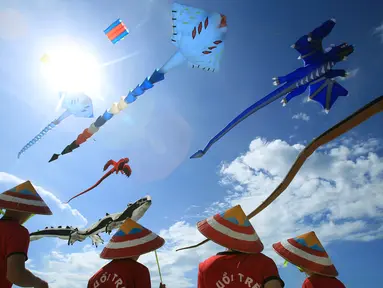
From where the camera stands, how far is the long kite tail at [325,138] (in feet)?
13.4

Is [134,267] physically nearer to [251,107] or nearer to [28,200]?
[28,200]

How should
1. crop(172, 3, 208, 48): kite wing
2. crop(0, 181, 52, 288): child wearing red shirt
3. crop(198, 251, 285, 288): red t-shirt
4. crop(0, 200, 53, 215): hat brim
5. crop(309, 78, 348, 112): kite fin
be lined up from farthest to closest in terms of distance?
crop(172, 3, 208, 48): kite wing
crop(309, 78, 348, 112): kite fin
crop(0, 200, 53, 215): hat brim
crop(0, 181, 52, 288): child wearing red shirt
crop(198, 251, 285, 288): red t-shirt

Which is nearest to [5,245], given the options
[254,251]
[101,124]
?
[254,251]

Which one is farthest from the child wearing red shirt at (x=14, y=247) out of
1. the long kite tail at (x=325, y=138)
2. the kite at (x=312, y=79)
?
the kite at (x=312, y=79)

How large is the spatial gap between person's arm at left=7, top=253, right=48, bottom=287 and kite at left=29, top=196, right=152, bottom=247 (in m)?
6.67

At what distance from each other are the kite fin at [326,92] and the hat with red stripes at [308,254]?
5978mm

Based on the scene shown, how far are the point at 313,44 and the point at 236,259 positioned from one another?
26.3 ft

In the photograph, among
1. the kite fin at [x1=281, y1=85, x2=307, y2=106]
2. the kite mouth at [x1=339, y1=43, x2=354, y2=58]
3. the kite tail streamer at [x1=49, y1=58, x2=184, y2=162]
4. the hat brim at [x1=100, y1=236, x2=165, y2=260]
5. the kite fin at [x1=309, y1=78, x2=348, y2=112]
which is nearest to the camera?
the hat brim at [x1=100, y1=236, x2=165, y2=260]

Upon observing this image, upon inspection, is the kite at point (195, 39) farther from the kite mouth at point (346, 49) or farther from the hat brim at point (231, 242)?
the hat brim at point (231, 242)

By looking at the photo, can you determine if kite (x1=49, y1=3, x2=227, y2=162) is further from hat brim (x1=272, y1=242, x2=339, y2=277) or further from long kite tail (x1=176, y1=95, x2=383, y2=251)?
hat brim (x1=272, y1=242, x2=339, y2=277)

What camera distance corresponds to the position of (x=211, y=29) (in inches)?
466

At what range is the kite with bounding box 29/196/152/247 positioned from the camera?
1085 centimetres

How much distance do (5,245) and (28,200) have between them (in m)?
1.05

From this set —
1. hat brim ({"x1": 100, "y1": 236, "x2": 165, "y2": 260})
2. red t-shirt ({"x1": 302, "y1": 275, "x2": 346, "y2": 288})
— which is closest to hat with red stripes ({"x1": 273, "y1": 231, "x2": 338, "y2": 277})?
red t-shirt ({"x1": 302, "y1": 275, "x2": 346, "y2": 288})
